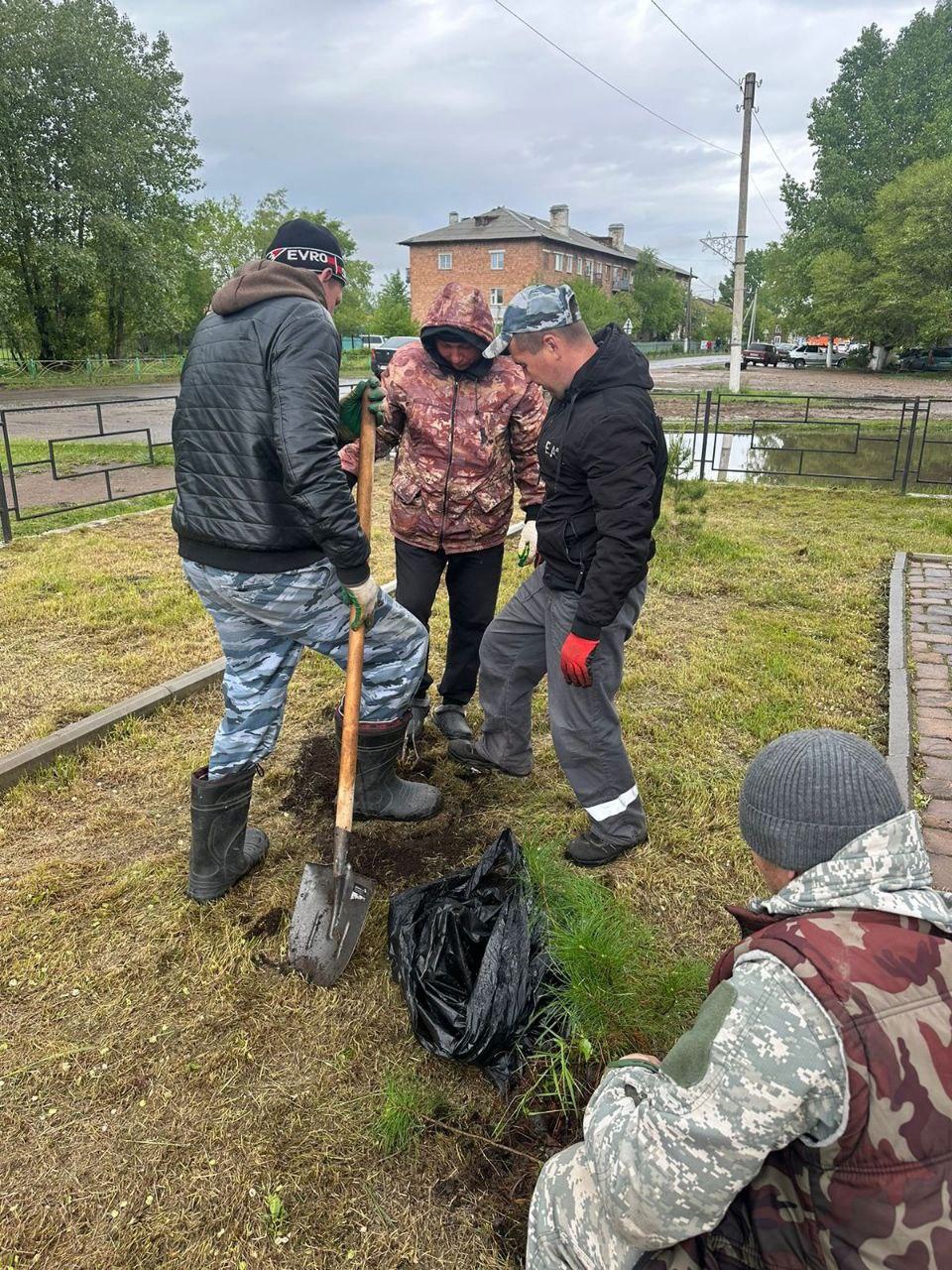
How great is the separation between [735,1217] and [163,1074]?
4.89 feet

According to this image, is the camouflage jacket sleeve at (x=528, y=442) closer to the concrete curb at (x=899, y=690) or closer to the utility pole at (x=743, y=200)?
the concrete curb at (x=899, y=690)

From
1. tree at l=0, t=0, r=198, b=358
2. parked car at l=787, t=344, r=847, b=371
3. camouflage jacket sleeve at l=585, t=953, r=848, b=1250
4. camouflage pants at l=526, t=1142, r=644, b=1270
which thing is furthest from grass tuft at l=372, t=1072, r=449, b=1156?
parked car at l=787, t=344, r=847, b=371

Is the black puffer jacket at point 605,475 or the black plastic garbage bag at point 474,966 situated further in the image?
the black puffer jacket at point 605,475

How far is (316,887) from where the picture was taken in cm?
259

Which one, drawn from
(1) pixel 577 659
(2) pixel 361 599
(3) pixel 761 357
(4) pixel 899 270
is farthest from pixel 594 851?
(3) pixel 761 357

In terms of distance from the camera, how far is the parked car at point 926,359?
38.7 meters

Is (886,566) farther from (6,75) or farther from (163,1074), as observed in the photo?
(6,75)

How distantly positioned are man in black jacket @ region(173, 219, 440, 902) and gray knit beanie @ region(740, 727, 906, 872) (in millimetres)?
1467

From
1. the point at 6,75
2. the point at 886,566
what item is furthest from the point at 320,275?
the point at 6,75

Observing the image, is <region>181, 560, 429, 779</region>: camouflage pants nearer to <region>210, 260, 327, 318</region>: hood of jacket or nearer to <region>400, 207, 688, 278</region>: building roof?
<region>210, 260, 327, 318</region>: hood of jacket

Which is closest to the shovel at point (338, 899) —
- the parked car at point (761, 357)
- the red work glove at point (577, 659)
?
the red work glove at point (577, 659)

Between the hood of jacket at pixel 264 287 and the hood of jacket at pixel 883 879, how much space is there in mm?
2048

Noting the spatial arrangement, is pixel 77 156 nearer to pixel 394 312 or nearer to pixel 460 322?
pixel 394 312

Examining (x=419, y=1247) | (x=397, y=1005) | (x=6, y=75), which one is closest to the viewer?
(x=419, y=1247)
